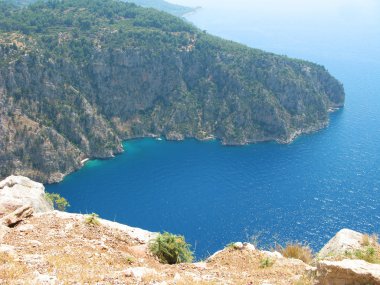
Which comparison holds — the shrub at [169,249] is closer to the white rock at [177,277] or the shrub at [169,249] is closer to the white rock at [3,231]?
the white rock at [177,277]

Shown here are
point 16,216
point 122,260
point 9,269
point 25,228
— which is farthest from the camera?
point 16,216

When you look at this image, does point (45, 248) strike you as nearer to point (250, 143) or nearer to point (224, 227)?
point (224, 227)

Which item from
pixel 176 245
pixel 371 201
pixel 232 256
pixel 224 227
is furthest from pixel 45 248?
pixel 371 201

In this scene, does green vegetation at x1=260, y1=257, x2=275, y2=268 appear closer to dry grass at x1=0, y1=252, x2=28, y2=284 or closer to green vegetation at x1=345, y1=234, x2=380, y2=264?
green vegetation at x1=345, y1=234, x2=380, y2=264

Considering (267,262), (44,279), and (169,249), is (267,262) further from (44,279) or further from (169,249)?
(44,279)

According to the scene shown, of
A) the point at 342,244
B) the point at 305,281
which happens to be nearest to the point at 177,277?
the point at 305,281
